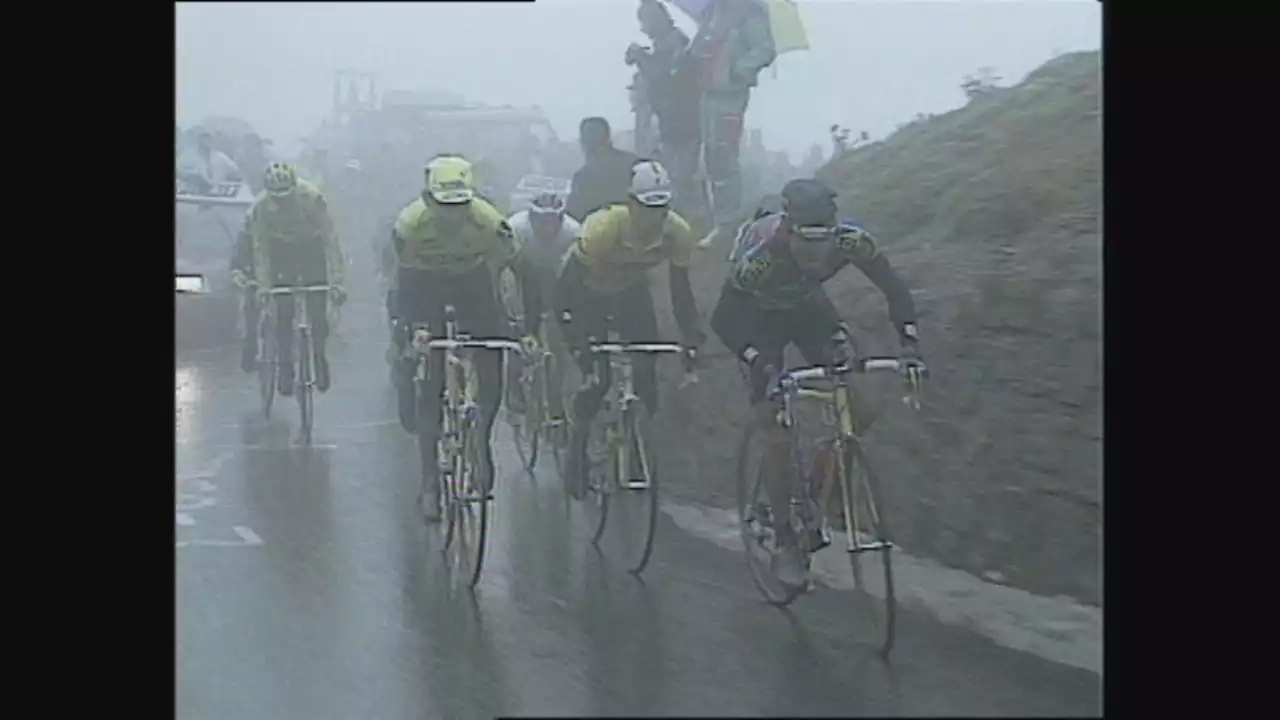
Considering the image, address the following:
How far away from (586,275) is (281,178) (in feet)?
1.65

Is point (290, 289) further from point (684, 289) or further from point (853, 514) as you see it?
point (853, 514)

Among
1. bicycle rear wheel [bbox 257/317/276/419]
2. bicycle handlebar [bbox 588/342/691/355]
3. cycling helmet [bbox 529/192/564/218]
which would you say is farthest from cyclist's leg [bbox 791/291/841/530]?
bicycle rear wheel [bbox 257/317/276/419]

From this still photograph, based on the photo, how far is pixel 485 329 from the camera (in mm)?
2227

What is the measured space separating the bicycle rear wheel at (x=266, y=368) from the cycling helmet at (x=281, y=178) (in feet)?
0.71

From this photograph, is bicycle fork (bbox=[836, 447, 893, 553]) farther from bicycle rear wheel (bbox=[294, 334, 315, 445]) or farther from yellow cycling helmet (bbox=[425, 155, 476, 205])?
bicycle rear wheel (bbox=[294, 334, 315, 445])

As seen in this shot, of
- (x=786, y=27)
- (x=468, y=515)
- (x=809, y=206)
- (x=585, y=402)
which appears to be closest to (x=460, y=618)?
(x=468, y=515)

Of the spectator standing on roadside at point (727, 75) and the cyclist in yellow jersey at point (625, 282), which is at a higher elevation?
the spectator standing on roadside at point (727, 75)

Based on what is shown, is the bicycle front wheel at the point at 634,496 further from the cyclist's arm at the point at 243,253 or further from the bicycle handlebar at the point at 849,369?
the cyclist's arm at the point at 243,253

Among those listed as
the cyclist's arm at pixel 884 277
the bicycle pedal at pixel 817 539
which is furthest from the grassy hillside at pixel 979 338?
the bicycle pedal at pixel 817 539

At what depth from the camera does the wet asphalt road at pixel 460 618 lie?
2.16m
